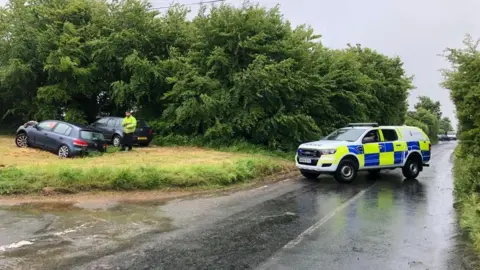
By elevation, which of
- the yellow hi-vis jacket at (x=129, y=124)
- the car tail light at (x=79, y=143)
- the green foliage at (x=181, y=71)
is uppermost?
the green foliage at (x=181, y=71)

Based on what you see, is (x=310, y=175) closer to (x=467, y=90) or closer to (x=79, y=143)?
(x=467, y=90)

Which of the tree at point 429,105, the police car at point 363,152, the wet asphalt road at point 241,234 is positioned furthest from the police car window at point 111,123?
the tree at point 429,105

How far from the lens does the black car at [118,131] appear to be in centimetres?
2084

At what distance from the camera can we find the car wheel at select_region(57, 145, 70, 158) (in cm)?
1622

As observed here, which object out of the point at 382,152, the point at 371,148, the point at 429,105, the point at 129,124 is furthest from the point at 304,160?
the point at 429,105

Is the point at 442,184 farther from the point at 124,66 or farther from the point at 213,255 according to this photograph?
the point at 124,66

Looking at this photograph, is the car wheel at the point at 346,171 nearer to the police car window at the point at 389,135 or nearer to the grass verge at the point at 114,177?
the police car window at the point at 389,135

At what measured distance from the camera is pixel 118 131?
2080cm

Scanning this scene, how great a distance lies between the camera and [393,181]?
14477 mm

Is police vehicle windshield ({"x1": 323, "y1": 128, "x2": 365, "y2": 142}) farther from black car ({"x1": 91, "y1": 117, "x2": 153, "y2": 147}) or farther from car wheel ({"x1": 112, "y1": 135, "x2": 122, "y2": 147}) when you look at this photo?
car wheel ({"x1": 112, "y1": 135, "x2": 122, "y2": 147})

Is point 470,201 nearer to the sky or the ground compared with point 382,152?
nearer to the ground

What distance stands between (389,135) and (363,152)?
1.48 m

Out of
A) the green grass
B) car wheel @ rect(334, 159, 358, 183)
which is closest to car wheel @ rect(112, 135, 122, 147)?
the green grass

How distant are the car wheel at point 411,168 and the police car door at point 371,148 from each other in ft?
4.68
